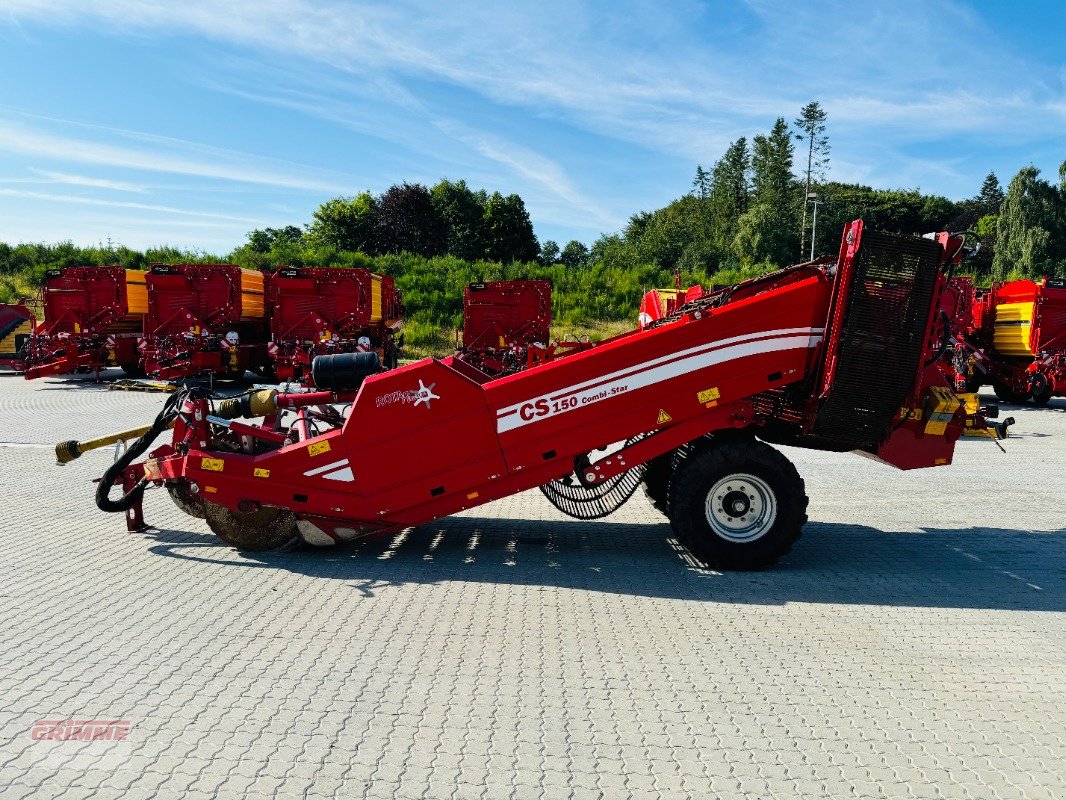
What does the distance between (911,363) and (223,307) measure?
16.7 m

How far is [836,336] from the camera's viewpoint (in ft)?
16.4

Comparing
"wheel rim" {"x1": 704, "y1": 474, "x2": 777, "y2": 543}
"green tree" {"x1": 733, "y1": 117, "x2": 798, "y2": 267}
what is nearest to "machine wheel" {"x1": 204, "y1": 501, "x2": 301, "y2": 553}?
"wheel rim" {"x1": 704, "y1": 474, "x2": 777, "y2": 543}

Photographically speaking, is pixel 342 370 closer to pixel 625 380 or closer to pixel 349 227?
pixel 625 380

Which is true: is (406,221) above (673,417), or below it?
above

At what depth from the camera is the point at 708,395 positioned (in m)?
5.15

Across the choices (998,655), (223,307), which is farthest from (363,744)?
(223,307)

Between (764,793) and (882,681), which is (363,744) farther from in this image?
(882,681)

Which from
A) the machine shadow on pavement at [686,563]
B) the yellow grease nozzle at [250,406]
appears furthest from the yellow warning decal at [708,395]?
the yellow grease nozzle at [250,406]

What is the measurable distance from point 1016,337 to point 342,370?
54.0 ft

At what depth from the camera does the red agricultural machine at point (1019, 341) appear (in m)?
15.8

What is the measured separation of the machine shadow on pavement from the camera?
4.81 meters

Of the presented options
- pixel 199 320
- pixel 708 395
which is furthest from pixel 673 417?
pixel 199 320

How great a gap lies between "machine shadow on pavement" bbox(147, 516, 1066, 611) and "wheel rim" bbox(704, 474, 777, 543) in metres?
0.29

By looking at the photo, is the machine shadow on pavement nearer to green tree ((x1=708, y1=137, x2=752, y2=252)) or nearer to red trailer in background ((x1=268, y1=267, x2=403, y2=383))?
red trailer in background ((x1=268, y1=267, x2=403, y2=383))
